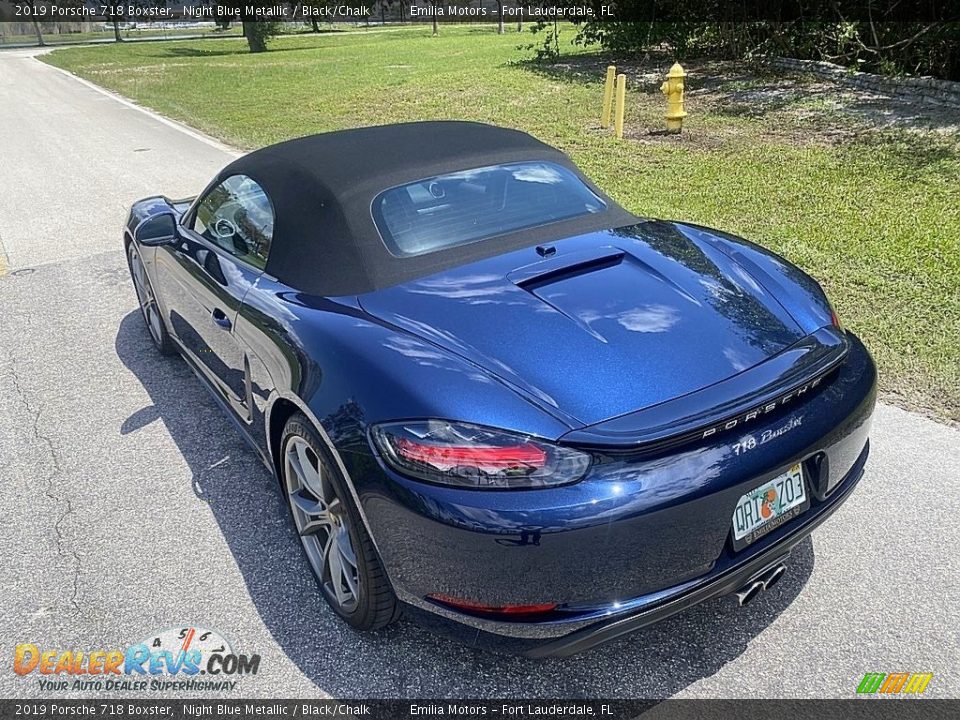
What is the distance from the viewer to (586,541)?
6.61 feet

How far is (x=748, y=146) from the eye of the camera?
410 inches

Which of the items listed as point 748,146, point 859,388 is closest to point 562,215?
point 859,388

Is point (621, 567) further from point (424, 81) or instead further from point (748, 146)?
point (424, 81)

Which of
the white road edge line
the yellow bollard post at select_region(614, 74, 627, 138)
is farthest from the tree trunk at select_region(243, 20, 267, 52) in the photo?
the yellow bollard post at select_region(614, 74, 627, 138)

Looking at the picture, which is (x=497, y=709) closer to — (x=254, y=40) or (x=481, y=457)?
(x=481, y=457)

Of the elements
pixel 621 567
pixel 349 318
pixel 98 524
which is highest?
pixel 349 318

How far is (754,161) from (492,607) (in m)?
8.73

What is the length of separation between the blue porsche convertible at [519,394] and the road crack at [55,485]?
33.3 inches

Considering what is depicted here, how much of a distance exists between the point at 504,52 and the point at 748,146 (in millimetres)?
18880

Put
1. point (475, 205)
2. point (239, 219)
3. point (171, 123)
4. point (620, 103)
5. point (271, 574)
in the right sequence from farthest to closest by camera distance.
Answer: point (171, 123) → point (620, 103) → point (239, 219) → point (475, 205) → point (271, 574)

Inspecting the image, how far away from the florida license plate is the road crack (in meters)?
2.38
